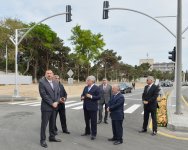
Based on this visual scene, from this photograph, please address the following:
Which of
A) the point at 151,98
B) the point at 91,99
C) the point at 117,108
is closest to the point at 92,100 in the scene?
the point at 91,99

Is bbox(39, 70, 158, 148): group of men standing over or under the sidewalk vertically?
Answer: over

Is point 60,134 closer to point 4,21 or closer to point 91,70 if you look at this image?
point 4,21

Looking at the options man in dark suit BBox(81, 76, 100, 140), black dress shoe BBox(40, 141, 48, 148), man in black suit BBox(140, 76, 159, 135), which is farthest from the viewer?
man in black suit BBox(140, 76, 159, 135)

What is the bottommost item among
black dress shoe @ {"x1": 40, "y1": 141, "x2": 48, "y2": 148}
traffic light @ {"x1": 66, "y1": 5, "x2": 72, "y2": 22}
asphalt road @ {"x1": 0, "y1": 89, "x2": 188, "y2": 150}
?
asphalt road @ {"x1": 0, "y1": 89, "x2": 188, "y2": 150}

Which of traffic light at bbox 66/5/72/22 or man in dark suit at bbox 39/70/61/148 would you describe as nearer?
man in dark suit at bbox 39/70/61/148

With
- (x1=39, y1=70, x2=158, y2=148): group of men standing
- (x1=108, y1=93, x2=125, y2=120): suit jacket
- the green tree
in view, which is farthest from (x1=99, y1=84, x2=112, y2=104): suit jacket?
the green tree

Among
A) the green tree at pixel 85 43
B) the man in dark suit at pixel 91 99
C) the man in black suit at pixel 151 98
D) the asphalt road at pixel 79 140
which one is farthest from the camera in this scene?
the green tree at pixel 85 43

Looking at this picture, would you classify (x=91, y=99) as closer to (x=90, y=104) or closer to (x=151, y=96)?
(x=90, y=104)

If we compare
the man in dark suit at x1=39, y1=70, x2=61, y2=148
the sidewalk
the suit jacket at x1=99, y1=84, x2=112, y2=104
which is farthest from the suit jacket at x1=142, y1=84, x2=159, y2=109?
the sidewalk

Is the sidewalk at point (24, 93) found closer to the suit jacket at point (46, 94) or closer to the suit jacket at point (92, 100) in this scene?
the suit jacket at point (92, 100)

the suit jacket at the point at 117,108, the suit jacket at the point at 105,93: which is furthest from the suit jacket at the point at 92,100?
the suit jacket at the point at 105,93

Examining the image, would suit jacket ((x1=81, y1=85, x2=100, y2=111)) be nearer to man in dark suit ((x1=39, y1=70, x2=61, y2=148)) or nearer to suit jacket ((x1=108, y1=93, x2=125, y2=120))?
suit jacket ((x1=108, y1=93, x2=125, y2=120))

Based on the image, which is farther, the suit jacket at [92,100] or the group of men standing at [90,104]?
the suit jacket at [92,100]

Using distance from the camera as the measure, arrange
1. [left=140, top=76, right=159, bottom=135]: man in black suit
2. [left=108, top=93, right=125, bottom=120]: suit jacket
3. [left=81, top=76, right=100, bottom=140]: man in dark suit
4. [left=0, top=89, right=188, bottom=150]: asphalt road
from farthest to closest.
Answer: [left=140, top=76, right=159, bottom=135]: man in black suit → [left=81, top=76, right=100, bottom=140]: man in dark suit → [left=108, top=93, right=125, bottom=120]: suit jacket → [left=0, top=89, right=188, bottom=150]: asphalt road
